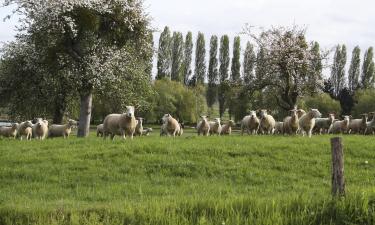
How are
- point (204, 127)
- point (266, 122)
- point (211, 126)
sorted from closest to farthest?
point (266, 122)
point (204, 127)
point (211, 126)

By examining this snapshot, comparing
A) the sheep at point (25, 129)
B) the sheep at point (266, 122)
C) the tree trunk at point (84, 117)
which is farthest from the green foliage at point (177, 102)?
the sheep at point (266, 122)

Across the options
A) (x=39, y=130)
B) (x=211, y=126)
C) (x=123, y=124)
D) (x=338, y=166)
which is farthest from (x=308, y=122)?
(x=338, y=166)

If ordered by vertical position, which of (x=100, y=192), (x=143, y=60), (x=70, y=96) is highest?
(x=143, y=60)

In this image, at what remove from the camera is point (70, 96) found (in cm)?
4262

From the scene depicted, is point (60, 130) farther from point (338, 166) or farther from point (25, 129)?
point (338, 166)

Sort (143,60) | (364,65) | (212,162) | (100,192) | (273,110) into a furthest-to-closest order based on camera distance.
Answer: (364,65) < (273,110) < (143,60) < (212,162) < (100,192)

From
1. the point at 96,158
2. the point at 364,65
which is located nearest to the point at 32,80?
the point at 96,158

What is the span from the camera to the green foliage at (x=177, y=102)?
93000 mm

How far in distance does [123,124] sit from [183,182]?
11.1 metres

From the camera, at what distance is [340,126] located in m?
39.0

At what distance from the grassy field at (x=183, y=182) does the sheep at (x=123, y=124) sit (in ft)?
13.0

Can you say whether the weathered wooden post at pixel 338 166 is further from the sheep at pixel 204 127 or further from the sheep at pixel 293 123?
the sheep at pixel 204 127

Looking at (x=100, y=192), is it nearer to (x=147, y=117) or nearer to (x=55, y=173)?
(x=55, y=173)

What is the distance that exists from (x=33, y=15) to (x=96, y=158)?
16604 millimetres
